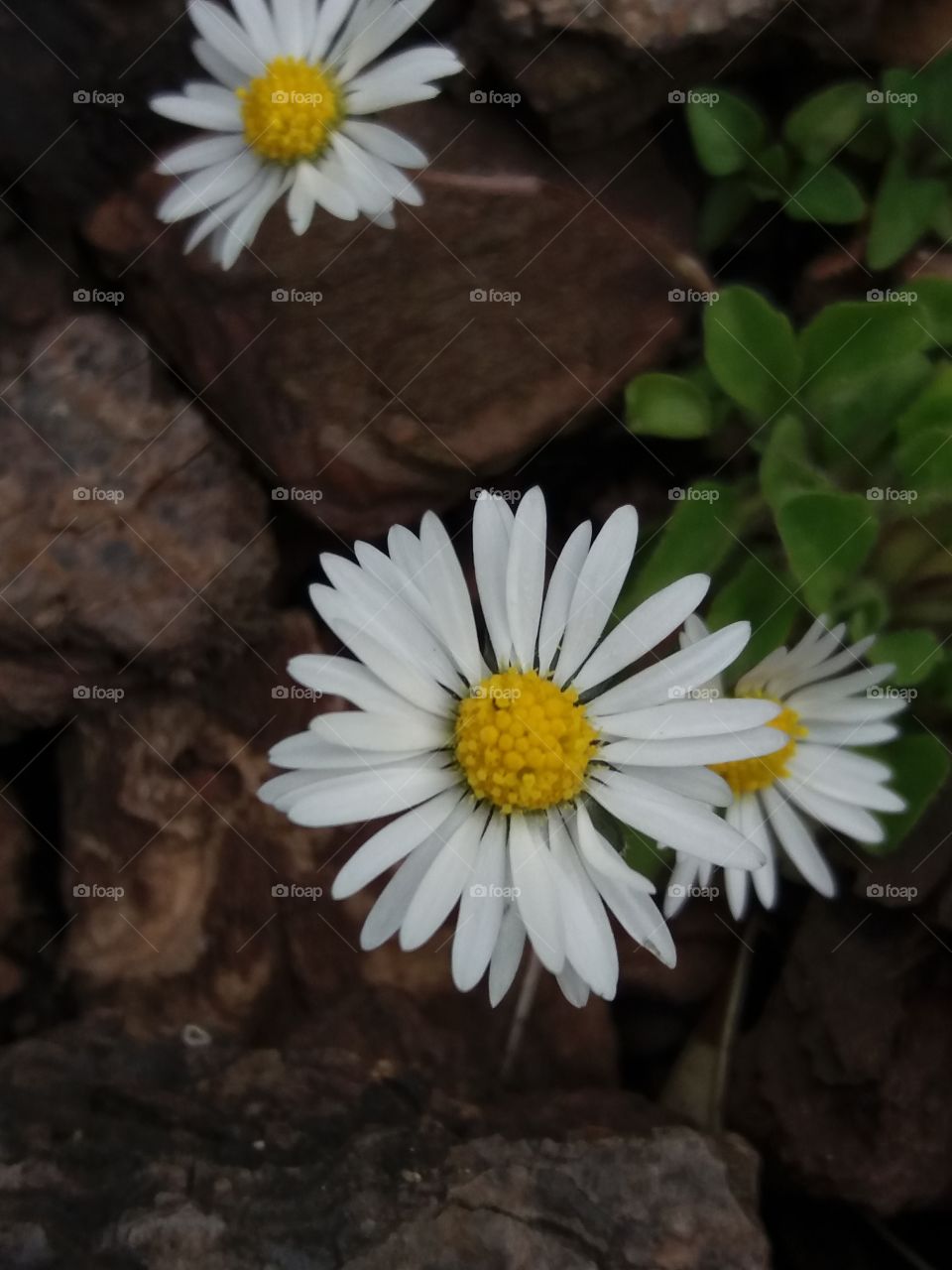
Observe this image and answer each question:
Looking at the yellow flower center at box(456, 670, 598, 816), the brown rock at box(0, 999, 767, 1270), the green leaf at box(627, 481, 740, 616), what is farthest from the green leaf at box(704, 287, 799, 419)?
the brown rock at box(0, 999, 767, 1270)

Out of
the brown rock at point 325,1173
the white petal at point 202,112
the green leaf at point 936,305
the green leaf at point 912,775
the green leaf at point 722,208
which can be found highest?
the green leaf at point 722,208

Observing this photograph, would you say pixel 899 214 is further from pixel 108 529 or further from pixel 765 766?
pixel 108 529

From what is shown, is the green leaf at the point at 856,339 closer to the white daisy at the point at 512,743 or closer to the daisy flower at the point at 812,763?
the daisy flower at the point at 812,763

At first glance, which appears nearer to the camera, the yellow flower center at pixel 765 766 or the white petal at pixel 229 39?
the yellow flower center at pixel 765 766

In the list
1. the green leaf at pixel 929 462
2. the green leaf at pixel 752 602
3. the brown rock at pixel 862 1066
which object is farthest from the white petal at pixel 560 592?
the brown rock at pixel 862 1066

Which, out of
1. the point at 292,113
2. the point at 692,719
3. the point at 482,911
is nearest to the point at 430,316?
the point at 292,113

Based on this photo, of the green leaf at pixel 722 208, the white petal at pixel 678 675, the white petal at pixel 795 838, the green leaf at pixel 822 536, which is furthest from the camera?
the green leaf at pixel 722 208
